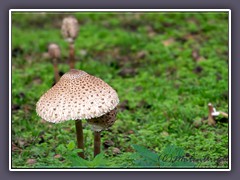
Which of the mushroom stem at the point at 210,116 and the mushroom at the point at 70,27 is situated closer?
the mushroom stem at the point at 210,116

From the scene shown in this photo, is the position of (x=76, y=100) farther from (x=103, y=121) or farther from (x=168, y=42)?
(x=168, y=42)

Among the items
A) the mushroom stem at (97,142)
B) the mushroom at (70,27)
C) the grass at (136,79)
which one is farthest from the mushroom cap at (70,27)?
the mushroom stem at (97,142)

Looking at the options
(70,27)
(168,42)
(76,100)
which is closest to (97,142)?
(76,100)

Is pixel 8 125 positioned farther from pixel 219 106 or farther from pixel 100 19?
pixel 100 19

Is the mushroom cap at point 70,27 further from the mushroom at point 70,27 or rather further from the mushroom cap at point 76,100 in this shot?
the mushroom cap at point 76,100

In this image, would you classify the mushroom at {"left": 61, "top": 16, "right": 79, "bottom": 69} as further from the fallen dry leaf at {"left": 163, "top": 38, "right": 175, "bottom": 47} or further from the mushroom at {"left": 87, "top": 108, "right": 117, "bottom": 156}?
the mushroom at {"left": 87, "top": 108, "right": 117, "bottom": 156}

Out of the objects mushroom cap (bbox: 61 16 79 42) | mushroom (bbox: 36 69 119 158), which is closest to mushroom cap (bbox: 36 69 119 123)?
mushroom (bbox: 36 69 119 158)
